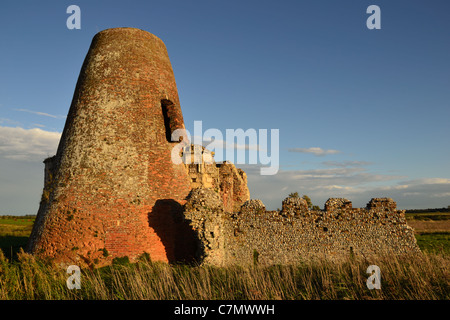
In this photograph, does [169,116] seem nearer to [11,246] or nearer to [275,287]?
[275,287]

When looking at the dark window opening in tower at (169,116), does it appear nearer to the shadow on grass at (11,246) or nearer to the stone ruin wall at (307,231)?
the stone ruin wall at (307,231)

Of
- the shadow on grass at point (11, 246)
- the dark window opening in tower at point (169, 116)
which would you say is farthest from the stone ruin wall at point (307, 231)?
the shadow on grass at point (11, 246)

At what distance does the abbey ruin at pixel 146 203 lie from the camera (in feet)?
34.1

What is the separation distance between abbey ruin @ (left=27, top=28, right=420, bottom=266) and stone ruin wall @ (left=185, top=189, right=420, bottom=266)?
4 centimetres

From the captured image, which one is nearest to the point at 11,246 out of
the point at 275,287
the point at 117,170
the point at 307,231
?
the point at 117,170

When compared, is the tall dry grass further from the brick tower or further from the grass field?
the brick tower

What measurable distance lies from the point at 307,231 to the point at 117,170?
755 centimetres

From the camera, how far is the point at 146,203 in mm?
10820

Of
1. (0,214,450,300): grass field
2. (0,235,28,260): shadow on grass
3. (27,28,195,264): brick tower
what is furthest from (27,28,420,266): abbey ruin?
(0,235,28,260): shadow on grass

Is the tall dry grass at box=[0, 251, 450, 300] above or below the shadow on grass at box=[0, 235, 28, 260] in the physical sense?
above

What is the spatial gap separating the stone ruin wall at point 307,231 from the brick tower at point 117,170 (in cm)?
157

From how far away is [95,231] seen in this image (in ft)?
33.6

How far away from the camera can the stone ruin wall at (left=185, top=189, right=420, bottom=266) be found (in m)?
11.6
